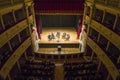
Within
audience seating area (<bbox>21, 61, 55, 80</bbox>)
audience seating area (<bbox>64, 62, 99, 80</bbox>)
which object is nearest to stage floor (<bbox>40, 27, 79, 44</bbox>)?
audience seating area (<bbox>21, 61, 55, 80</bbox>)

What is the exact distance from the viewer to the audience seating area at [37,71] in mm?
18608

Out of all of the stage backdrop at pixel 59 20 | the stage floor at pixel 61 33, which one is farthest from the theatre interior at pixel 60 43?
the stage backdrop at pixel 59 20

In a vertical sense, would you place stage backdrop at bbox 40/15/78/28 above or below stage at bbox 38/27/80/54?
above

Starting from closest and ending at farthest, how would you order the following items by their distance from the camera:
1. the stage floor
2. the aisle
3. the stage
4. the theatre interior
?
the theatre interior → the aisle → the stage → the stage floor

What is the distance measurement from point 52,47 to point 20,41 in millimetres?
6143

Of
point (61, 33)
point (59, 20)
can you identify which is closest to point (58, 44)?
point (61, 33)

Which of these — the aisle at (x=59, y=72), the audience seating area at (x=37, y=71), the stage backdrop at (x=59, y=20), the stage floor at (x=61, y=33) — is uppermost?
the stage backdrop at (x=59, y=20)

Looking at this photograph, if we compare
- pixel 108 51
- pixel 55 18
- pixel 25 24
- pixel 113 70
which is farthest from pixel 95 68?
pixel 55 18

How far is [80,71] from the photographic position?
19.4m

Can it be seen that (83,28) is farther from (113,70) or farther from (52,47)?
(113,70)

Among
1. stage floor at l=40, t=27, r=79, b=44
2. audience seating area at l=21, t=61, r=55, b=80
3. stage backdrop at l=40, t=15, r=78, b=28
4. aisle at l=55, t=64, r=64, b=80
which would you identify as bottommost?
aisle at l=55, t=64, r=64, b=80

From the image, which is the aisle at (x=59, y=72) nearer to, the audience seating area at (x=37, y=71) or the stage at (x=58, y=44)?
the audience seating area at (x=37, y=71)

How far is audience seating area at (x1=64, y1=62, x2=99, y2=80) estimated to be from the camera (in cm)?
1848

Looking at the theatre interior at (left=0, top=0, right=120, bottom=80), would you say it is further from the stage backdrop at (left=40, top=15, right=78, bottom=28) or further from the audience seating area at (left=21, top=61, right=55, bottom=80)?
the stage backdrop at (left=40, top=15, right=78, bottom=28)
